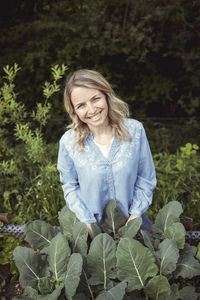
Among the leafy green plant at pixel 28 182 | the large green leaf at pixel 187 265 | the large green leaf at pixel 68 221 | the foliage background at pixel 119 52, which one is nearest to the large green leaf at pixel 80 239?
the large green leaf at pixel 68 221

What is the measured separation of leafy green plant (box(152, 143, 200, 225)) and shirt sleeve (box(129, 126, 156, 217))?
26.1 inches

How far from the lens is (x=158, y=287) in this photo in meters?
1.23

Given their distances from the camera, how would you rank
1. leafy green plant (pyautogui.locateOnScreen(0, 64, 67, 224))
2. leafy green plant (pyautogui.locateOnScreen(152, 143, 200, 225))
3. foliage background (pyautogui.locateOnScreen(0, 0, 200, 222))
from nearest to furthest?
leafy green plant (pyautogui.locateOnScreen(0, 64, 67, 224))
leafy green plant (pyautogui.locateOnScreen(152, 143, 200, 225))
foliage background (pyautogui.locateOnScreen(0, 0, 200, 222))

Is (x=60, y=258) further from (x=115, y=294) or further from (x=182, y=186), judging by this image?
(x=182, y=186)

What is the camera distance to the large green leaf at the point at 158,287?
1208 millimetres

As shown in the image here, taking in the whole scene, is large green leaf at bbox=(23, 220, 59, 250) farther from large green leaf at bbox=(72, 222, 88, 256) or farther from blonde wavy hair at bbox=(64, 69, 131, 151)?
blonde wavy hair at bbox=(64, 69, 131, 151)

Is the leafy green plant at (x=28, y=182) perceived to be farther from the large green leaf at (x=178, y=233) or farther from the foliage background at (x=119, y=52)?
the large green leaf at (x=178, y=233)

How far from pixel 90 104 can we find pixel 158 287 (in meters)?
0.94

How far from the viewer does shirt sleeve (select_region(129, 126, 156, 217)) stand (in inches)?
62.2

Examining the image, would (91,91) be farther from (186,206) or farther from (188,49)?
(188,49)

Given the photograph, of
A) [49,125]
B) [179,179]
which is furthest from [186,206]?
[49,125]

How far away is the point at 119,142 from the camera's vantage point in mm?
1526

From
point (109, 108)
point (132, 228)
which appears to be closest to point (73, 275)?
point (132, 228)

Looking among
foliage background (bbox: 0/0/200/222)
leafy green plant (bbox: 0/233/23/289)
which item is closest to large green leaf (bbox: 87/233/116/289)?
leafy green plant (bbox: 0/233/23/289)
